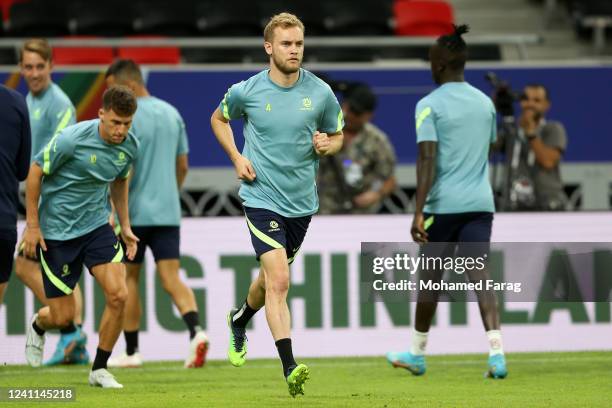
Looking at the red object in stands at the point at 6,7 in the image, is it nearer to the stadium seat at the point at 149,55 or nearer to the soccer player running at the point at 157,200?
the stadium seat at the point at 149,55

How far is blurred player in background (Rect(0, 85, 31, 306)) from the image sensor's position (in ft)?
28.9

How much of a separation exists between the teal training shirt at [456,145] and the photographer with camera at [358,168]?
2930 mm

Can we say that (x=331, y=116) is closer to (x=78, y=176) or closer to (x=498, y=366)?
(x=78, y=176)

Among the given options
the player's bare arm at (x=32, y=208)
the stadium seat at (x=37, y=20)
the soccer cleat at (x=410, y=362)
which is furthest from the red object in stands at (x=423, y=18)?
the player's bare arm at (x=32, y=208)

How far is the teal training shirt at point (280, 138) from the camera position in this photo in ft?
27.5

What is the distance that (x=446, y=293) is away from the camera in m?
10.3

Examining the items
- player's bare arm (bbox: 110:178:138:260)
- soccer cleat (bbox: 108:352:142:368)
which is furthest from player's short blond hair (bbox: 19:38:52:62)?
soccer cleat (bbox: 108:352:142:368)

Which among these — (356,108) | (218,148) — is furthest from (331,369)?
(218,148)

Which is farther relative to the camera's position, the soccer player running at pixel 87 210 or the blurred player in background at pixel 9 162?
the soccer player running at pixel 87 210

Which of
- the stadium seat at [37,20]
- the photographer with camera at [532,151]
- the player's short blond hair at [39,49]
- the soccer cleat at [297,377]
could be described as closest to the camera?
the soccer cleat at [297,377]

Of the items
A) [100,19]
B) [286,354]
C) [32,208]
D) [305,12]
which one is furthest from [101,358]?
[305,12]

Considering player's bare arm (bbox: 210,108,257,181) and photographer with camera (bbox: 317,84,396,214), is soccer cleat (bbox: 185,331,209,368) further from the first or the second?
player's bare arm (bbox: 210,108,257,181)

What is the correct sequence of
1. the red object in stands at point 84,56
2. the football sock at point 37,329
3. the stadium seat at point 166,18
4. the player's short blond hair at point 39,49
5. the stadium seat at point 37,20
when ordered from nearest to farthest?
1. the football sock at point 37,329
2. the player's short blond hair at point 39,49
3. the red object in stands at point 84,56
4. the stadium seat at point 37,20
5. the stadium seat at point 166,18

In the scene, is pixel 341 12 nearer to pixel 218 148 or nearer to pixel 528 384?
pixel 218 148
